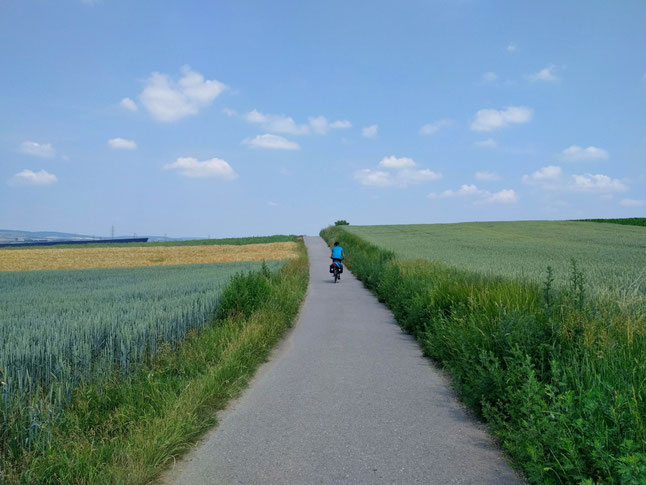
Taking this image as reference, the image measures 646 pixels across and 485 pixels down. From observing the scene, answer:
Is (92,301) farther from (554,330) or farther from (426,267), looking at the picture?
(554,330)

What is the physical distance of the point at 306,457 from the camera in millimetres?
3615

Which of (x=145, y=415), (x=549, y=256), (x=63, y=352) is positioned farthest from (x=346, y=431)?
(x=549, y=256)

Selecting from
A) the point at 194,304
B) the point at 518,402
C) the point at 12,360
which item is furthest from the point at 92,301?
the point at 518,402

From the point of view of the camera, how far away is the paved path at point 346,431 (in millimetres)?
3391

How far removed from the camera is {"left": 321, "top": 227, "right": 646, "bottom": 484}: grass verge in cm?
300

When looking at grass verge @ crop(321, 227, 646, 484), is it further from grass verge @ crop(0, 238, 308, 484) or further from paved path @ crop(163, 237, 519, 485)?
grass verge @ crop(0, 238, 308, 484)

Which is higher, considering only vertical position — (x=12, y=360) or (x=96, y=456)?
(x=12, y=360)

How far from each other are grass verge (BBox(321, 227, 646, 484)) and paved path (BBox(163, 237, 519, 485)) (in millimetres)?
353

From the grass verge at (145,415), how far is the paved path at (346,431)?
0.24 m

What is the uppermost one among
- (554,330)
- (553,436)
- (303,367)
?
(554,330)

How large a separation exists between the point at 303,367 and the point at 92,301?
691cm

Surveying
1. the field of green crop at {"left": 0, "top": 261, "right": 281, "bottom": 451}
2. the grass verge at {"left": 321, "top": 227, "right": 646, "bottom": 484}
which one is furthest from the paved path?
the field of green crop at {"left": 0, "top": 261, "right": 281, "bottom": 451}

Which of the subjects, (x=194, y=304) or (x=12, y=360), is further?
(x=194, y=304)

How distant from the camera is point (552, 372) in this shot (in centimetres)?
385
